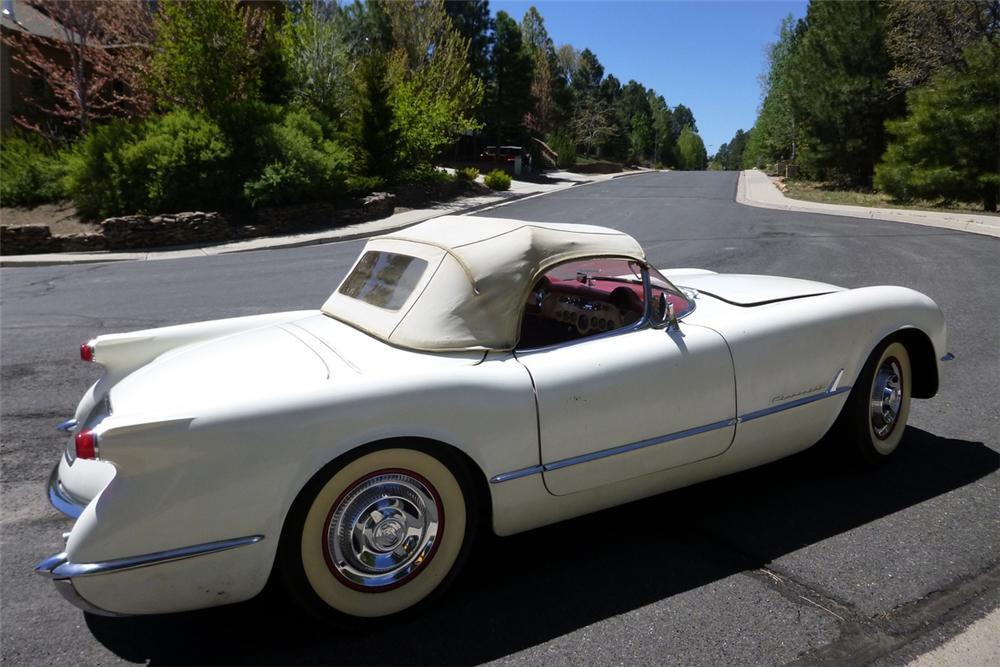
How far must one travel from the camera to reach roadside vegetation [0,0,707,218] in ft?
58.4

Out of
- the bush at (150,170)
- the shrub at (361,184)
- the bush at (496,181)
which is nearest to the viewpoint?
the bush at (150,170)

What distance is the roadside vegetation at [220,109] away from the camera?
1780 cm

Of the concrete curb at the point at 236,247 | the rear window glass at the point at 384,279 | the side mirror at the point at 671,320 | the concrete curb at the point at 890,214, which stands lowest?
the concrete curb at the point at 236,247

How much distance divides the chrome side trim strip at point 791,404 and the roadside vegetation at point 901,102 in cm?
1979

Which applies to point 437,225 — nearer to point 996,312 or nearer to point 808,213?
A: point 996,312

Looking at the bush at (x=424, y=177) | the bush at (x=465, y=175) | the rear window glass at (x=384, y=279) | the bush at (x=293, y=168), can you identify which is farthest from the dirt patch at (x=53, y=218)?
the rear window glass at (x=384, y=279)

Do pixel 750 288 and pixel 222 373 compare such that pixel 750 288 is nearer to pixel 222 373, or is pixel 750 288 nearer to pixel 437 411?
pixel 437 411

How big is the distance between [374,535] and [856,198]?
26.5m

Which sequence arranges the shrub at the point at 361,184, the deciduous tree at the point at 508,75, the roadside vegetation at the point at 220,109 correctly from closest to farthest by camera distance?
1. the roadside vegetation at the point at 220,109
2. the shrub at the point at 361,184
3. the deciduous tree at the point at 508,75

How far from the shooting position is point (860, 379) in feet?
11.9

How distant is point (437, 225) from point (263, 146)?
56.3 feet

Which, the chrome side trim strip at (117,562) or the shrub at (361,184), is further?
the shrub at (361,184)

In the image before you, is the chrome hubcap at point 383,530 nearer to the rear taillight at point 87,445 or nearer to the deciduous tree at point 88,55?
the rear taillight at point 87,445

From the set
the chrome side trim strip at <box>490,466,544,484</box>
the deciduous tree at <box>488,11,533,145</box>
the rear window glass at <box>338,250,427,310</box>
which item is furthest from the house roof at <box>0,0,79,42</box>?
the chrome side trim strip at <box>490,466,544,484</box>
